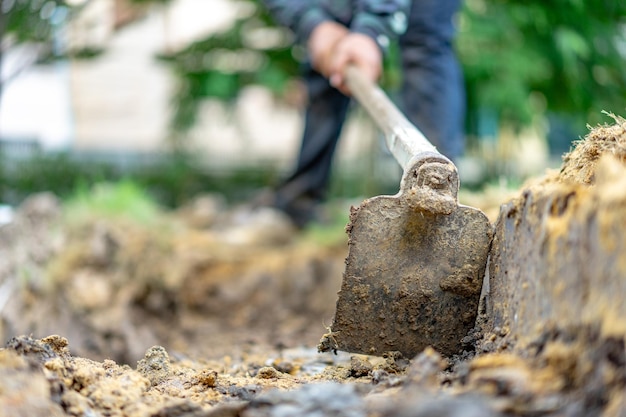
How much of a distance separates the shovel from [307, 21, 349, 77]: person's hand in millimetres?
1738

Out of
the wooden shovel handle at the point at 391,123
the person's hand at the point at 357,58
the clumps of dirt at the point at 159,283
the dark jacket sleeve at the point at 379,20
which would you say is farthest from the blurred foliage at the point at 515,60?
the wooden shovel handle at the point at 391,123

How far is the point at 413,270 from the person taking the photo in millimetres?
1541

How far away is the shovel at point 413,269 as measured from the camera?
1.51m

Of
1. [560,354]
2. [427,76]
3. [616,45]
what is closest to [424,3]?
[427,76]

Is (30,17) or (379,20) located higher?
(30,17)

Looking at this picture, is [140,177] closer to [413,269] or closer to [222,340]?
[222,340]

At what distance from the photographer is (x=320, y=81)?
170 inches

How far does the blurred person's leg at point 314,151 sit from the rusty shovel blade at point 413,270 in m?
2.87

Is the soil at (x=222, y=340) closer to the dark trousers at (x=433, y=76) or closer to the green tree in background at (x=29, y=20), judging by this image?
the dark trousers at (x=433, y=76)

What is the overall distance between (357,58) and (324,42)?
1.01 feet

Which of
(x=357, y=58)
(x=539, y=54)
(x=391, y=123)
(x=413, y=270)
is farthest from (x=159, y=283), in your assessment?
(x=539, y=54)

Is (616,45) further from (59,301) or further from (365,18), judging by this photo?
(59,301)

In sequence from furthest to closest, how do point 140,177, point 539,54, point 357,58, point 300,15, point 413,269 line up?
point 140,177
point 539,54
point 300,15
point 357,58
point 413,269

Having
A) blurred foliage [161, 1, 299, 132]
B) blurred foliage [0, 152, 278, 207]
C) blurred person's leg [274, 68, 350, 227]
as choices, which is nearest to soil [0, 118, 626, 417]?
blurred person's leg [274, 68, 350, 227]
